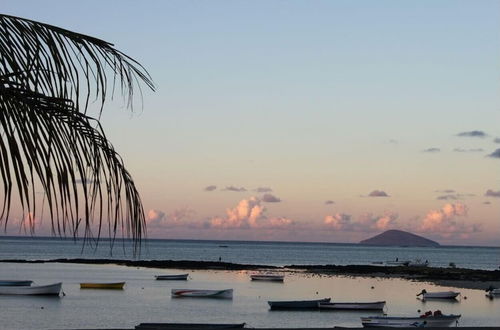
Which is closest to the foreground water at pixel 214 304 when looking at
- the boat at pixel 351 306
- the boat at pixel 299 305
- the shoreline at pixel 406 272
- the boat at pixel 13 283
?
the boat at pixel 299 305

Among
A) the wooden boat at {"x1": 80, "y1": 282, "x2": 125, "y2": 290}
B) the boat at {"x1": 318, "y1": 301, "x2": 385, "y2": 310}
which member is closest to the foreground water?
the boat at {"x1": 318, "y1": 301, "x2": 385, "y2": 310}

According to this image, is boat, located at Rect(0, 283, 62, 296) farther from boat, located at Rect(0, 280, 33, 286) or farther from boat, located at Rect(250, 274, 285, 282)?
boat, located at Rect(250, 274, 285, 282)

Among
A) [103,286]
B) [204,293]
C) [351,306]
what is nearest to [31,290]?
[103,286]

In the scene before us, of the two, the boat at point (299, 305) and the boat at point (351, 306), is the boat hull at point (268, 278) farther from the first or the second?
the boat at point (351, 306)

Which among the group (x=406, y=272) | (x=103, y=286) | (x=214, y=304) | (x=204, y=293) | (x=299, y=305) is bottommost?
(x=214, y=304)

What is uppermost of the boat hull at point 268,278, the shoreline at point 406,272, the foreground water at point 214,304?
the shoreline at point 406,272

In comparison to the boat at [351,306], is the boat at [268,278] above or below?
above

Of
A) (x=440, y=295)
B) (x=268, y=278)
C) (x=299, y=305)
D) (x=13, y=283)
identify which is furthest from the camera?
(x=268, y=278)

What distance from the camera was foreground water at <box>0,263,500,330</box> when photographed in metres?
40.4

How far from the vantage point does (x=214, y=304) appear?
49.1 meters

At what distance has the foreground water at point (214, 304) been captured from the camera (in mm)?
40375

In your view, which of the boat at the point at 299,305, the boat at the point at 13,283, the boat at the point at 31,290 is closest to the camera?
the boat at the point at 299,305

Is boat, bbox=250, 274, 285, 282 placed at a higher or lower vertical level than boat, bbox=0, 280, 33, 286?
higher

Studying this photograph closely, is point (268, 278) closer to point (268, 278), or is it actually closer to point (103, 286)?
point (268, 278)
